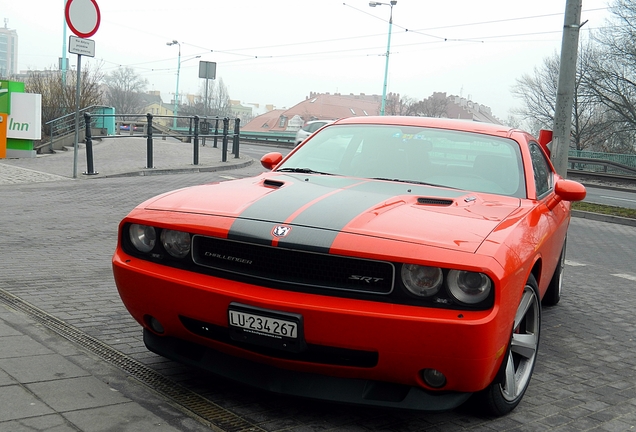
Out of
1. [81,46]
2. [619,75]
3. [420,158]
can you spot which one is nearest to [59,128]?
[81,46]

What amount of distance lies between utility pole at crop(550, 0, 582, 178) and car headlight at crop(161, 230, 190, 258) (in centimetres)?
1049

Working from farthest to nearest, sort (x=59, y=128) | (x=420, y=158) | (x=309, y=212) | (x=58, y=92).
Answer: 1. (x=58, y=92)
2. (x=59, y=128)
3. (x=420, y=158)
4. (x=309, y=212)

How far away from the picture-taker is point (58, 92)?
74.5 ft

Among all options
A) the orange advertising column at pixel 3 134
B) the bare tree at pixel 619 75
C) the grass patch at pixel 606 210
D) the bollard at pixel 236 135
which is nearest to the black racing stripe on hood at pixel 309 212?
the grass patch at pixel 606 210

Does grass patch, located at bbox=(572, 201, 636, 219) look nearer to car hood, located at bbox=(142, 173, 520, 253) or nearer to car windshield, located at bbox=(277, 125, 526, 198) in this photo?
car windshield, located at bbox=(277, 125, 526, 198)

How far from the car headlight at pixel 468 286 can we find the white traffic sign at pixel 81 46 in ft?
39.1

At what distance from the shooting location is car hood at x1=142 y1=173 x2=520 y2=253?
3.00 meters

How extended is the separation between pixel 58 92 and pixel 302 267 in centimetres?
2177

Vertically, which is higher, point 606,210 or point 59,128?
point 59,128

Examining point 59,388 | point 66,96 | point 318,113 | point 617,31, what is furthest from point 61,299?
point 318,113

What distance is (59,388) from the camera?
331cm

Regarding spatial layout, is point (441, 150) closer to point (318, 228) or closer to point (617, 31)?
point (318, 228)

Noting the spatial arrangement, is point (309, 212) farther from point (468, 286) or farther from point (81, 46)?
point (81, 46)

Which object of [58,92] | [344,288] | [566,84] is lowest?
[344,288]
